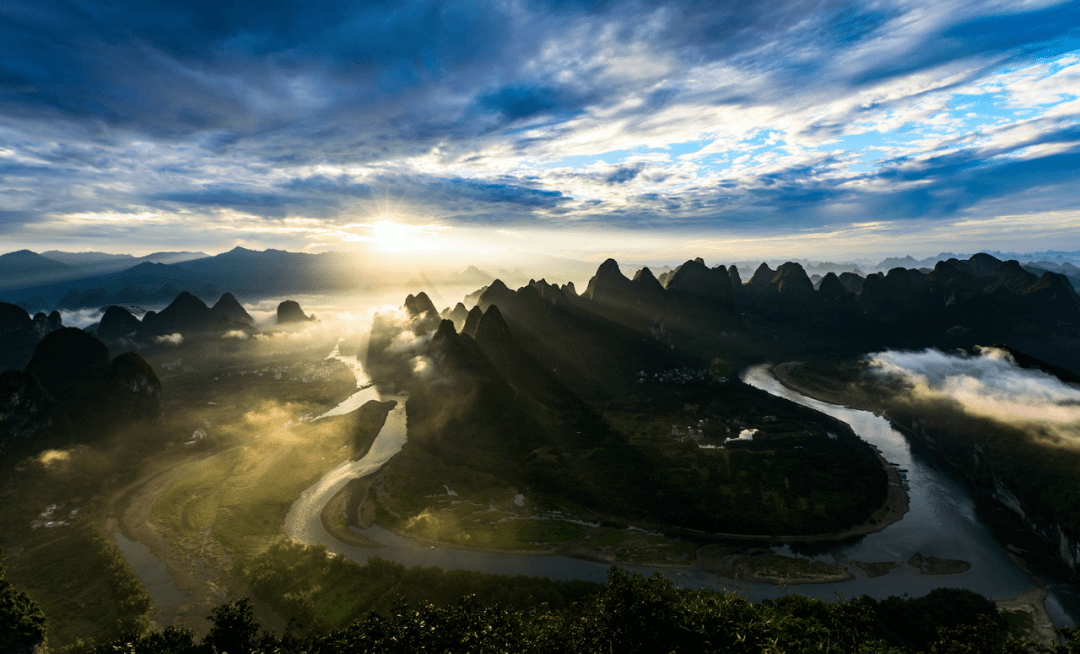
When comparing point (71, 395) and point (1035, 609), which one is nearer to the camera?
point (1035, 609)

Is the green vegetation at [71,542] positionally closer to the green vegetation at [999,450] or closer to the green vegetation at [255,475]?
the green vegetation at [255,475]

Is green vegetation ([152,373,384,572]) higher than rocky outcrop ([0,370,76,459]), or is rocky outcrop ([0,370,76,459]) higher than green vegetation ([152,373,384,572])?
rocky outcrop ([0,370,76,459])

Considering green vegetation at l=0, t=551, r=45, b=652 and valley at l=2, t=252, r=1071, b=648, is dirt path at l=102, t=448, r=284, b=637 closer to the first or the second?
valley at l=2, t=252, r=1071, b=648

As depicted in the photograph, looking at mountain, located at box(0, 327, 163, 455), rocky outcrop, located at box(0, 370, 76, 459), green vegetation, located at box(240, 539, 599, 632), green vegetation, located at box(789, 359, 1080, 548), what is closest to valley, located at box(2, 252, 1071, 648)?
green vegetation, located at box(240, 539, 599, 632)

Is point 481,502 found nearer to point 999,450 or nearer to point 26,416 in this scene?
point 26,416

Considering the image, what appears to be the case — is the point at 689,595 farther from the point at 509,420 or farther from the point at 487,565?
the point at 509,420

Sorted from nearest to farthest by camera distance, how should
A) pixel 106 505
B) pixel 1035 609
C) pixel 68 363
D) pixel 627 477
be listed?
pixel 1035 609 → pixel 106 505 → pixel 627 477 → pixel 68 363

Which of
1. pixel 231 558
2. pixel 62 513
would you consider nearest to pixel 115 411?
pixel 62 513

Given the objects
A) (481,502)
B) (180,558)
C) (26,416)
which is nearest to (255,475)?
(180,558)

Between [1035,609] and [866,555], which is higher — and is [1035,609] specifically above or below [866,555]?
below
